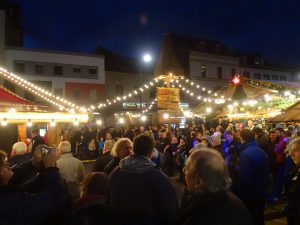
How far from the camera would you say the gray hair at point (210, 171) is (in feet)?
8.00

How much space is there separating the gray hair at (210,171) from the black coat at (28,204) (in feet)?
4.09

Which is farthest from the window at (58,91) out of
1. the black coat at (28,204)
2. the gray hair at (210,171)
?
the gray hair at (210,171)

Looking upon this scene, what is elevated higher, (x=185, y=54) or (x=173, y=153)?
(x=185, y=54)

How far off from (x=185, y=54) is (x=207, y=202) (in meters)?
36.8

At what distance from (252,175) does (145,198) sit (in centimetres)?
271

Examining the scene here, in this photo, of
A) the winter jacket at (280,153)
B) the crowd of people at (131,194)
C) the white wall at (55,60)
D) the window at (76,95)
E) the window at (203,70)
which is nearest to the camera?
the crowd of people at (131,194)

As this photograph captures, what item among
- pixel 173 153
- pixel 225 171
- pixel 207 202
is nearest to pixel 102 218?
pixel 207 202

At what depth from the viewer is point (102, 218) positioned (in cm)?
262

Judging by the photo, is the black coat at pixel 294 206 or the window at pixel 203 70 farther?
the window at pixel 203 70

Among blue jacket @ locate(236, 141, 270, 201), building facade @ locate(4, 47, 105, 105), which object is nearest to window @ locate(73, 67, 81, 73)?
building facade @ locate(4, 47, 105, 105)

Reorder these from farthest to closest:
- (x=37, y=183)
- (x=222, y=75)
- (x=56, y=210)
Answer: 1. (x=222, y=75)
2. (x=37, y=183)
3. (x=56, y=210)

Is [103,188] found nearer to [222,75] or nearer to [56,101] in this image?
[56,101]

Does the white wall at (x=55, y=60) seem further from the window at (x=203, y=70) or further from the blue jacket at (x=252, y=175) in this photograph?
the blue jacket at (x=252, y=175)

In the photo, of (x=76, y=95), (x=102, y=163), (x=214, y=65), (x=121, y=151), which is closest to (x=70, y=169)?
(x=102, y=163)
